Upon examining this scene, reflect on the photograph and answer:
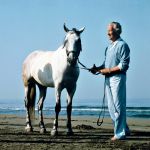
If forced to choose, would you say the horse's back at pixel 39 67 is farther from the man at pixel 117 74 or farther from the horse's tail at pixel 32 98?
the man at pixel 117 74

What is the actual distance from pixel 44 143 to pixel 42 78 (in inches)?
132

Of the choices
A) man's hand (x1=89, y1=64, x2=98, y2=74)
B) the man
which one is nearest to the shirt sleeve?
the man

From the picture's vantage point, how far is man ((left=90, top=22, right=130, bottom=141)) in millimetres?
9508

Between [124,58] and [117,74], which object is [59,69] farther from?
[124,58]

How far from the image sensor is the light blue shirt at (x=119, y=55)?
9.48 metres

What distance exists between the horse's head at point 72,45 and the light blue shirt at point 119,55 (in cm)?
145

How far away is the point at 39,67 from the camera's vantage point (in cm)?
1282

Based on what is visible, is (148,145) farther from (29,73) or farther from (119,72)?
(29,73)

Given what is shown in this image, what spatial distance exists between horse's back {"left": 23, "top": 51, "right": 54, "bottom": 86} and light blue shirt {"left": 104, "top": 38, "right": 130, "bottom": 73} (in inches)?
110

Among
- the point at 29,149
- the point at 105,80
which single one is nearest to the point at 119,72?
the point at 105,80

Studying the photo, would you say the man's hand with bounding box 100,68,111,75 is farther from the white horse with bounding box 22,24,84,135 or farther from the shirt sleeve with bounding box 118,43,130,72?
the white horse with bounding box 22,24,84,135

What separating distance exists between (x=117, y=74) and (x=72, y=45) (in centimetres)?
184

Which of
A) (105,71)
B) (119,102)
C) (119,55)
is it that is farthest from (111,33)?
(119,102)

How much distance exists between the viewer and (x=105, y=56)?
9977mm
